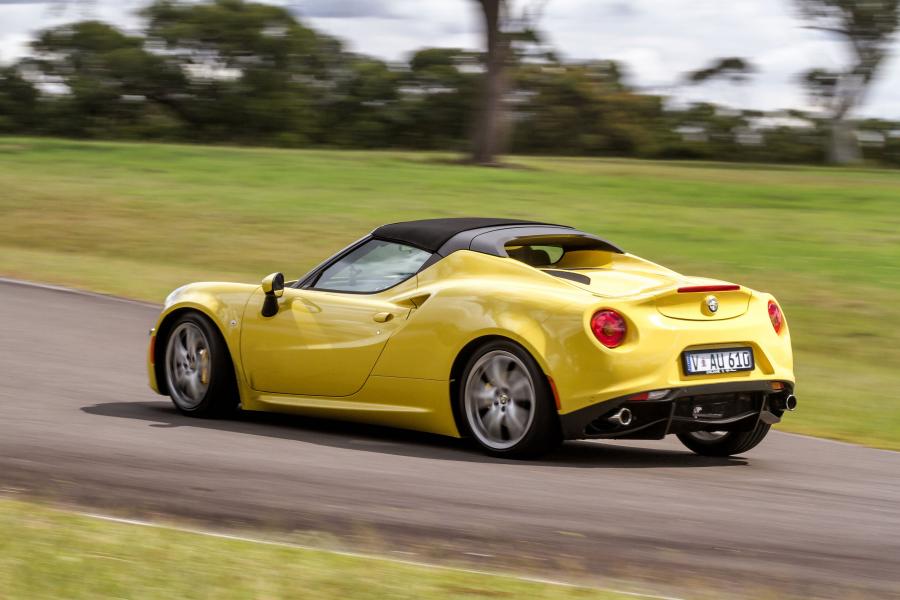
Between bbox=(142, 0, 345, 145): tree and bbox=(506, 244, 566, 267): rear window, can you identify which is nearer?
bbox=(506, 244, 566, 267): rear window

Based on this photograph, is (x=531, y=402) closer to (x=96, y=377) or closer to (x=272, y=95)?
(x=96, y=377)

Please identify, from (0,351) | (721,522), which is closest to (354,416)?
(721,522)

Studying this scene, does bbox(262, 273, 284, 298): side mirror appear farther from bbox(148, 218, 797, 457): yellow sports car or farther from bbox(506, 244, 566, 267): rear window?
bbox(506, 244, 566, 267): rear window

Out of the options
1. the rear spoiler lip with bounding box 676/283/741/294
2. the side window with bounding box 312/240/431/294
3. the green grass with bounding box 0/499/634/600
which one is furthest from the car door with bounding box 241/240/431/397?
the green grass with bounding box 0/499/634/600

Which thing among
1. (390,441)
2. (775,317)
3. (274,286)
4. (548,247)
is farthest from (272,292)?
(775,317)

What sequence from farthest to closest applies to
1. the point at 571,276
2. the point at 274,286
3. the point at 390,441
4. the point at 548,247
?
the point at 548,247
the point at 274,286
the point at 390,441
the point at 571,276

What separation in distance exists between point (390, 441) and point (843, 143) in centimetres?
4486

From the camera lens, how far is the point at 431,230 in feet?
26.0

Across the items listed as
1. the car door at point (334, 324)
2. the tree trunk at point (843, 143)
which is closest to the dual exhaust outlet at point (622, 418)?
the car door at point (334, 324)

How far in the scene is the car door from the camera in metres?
7.73

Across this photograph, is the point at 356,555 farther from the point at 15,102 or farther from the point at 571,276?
the point at 15,102

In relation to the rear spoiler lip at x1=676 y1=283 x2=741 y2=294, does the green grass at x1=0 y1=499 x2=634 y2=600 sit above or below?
below

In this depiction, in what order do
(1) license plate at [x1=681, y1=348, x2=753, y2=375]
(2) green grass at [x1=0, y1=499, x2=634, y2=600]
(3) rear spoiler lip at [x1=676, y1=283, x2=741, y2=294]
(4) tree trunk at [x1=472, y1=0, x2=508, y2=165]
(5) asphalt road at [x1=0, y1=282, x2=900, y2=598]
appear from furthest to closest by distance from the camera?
(4) tree trunk at [x1=472, y1=0, x2=508, y2=165] → (3) rear spoiler lip at [x1=676, y1=283, x2=741, y2=294] → (1) license plate at [x1=681, y1=348, x2=753, y2=375] → (5) asphalt road at [x1=0, y1=282, x2=900, y2=598] → (2) green grass at [x1=0, y1=499, x2=634, y2=600]

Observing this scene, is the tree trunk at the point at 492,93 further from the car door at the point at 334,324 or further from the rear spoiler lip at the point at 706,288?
the rear spoiler lip at the point at 706,288
